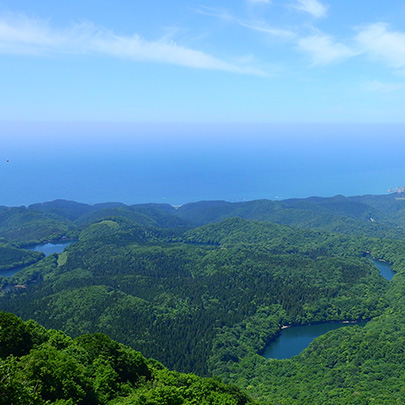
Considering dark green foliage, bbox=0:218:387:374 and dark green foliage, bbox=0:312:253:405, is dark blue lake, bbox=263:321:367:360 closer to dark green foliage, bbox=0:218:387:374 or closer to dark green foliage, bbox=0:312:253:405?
dark green foliage, bbox=0:218:387:374

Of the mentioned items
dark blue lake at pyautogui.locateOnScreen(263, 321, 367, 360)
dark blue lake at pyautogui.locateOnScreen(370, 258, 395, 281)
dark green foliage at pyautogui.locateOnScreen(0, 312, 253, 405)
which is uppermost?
dark green foliage at pyautogui.locateOnScreen(0, 312, 253, 405)

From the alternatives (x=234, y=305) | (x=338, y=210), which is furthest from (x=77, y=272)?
(x=338, y=210)

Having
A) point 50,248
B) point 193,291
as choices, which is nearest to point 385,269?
point 193,291

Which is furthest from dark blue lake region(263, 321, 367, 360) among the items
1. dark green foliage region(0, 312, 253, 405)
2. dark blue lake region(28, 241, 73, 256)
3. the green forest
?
dark blue lake region(28, 241, 73, 256)

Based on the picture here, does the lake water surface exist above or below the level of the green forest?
below

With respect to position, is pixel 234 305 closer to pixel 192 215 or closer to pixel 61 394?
pixel 61 394

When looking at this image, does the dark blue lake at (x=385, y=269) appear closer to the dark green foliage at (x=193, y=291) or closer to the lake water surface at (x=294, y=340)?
the dark green foliage at (x=193, y=291)
